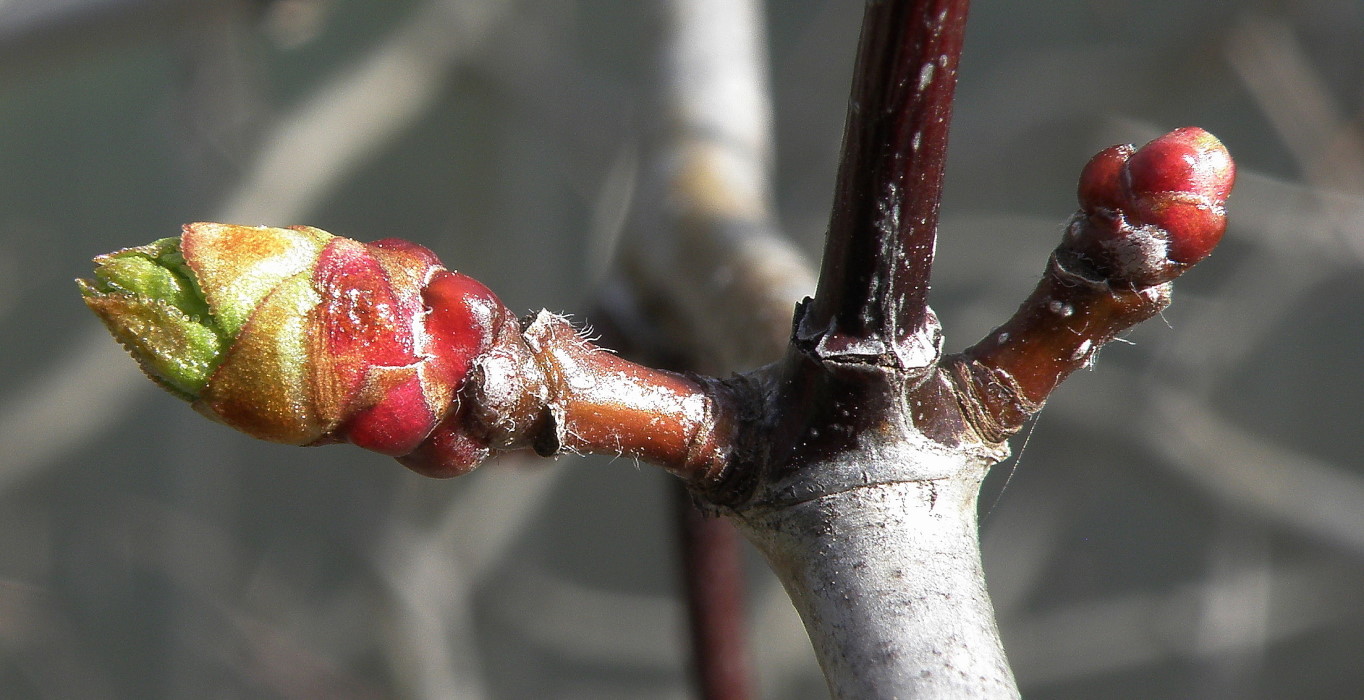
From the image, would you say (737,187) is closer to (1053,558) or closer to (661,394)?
(661,394)

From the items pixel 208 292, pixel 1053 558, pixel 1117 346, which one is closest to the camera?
pixel 208 292

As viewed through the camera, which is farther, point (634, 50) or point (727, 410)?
point (634, 50)

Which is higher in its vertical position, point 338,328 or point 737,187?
point 737,187

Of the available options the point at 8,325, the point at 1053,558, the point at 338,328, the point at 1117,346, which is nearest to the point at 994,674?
the point at 338,328

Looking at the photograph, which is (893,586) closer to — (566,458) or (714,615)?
(714,615)

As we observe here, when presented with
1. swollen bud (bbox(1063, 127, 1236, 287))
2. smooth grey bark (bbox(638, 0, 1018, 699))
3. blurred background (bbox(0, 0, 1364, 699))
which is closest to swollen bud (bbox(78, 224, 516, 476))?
smooth grey bark (bbox(638, 0, 1018, 699))

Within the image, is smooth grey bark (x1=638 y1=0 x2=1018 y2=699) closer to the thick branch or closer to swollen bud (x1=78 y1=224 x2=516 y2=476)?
the thick branch
